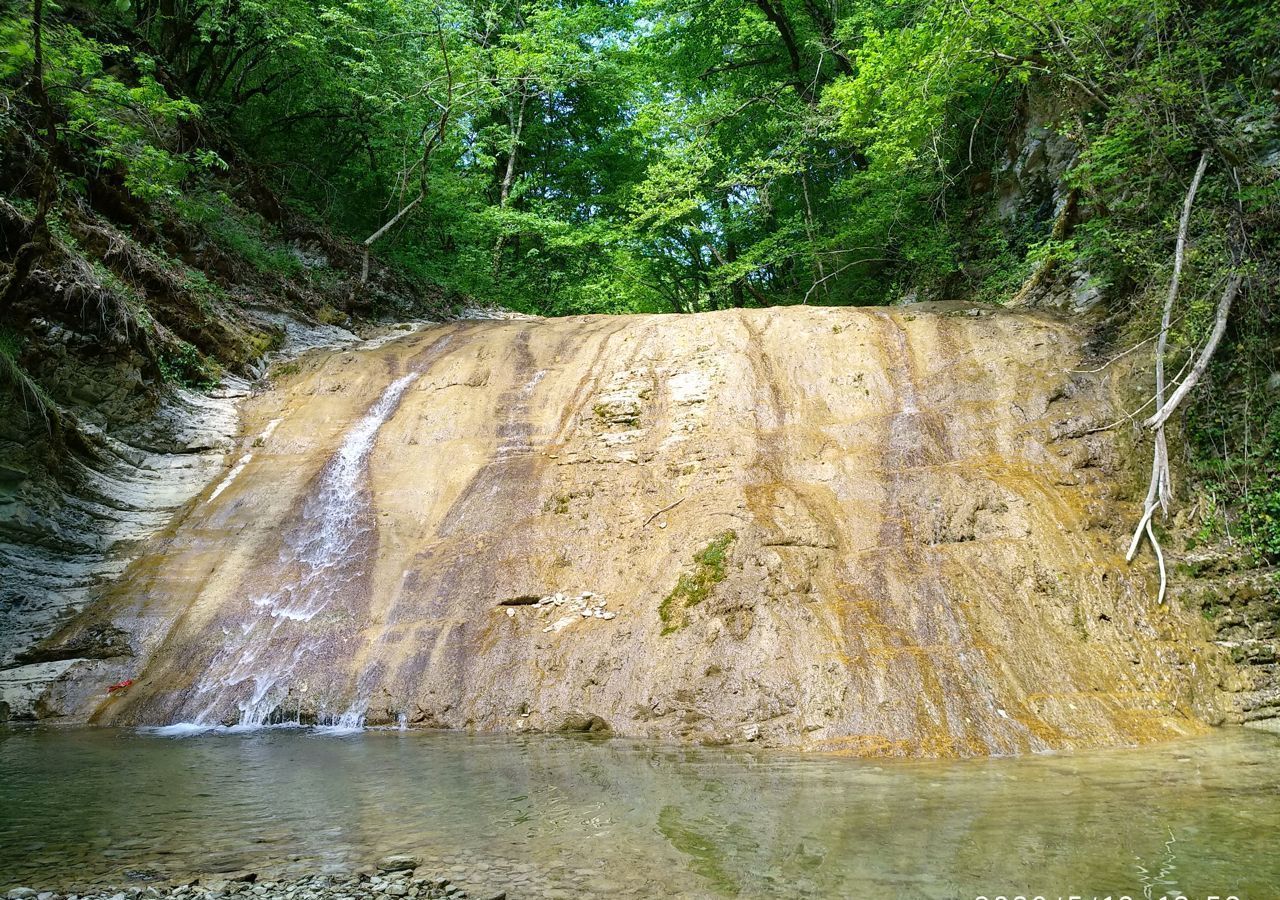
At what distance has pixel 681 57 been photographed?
2281cm

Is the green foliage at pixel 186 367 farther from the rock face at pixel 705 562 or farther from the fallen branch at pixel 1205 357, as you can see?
the fallen branch at pixel 1205 357

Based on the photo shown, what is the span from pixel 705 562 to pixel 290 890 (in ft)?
18.9

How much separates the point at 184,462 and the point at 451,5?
13.5m

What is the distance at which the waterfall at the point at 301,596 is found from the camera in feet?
27.2

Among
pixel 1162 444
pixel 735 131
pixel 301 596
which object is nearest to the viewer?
pixel 1162 444

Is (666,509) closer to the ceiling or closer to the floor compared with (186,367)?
closer to the floor

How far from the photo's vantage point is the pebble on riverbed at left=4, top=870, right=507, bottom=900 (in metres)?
3.61

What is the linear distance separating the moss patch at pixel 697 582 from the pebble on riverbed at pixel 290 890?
15.3ft

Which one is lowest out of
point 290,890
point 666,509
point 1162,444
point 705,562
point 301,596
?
point 290,890

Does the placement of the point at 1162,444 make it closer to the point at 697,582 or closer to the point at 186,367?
the point at 697,582

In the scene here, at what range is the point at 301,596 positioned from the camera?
376 inches

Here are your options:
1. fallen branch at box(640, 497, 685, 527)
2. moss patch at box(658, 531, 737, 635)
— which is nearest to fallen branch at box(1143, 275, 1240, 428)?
moss patch at box(658, 531, 737, 635)

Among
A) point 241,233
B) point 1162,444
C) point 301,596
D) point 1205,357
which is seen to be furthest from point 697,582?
point 241,233

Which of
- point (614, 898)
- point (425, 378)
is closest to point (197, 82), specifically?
point (425, 378)
